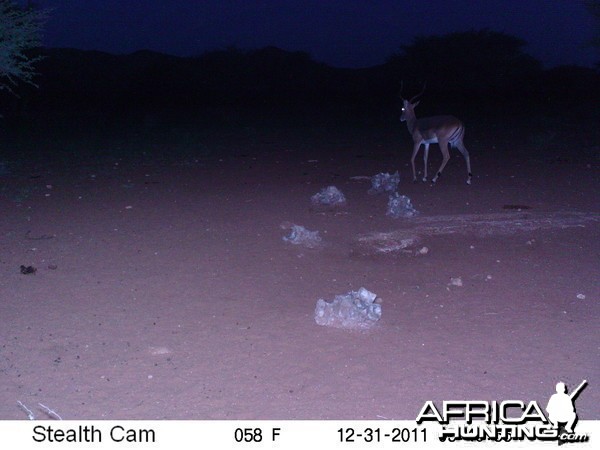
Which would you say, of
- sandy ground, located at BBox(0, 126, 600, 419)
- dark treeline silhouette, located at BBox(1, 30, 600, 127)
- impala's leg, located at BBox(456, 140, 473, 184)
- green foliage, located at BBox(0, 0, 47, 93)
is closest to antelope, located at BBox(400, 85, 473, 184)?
impala's leg, located at BBox(456, 140, 473, 184)

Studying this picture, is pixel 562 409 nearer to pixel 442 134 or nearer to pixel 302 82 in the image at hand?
pixel 442 134

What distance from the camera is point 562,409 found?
4434 millimetres

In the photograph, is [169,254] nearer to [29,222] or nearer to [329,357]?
[29,222]

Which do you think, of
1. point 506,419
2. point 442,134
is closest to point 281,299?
point 506,419

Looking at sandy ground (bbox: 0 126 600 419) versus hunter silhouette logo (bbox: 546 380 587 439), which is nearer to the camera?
hunter silhouette logo (bbox: 546 380 587 439)

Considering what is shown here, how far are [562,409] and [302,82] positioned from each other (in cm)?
4880

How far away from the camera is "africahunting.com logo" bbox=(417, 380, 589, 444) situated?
418cm

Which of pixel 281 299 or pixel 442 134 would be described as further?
pixel 442 134

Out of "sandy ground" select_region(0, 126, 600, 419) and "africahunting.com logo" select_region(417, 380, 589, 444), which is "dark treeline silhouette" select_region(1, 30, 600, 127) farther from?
"africahunting.com logo" select_region(417, 380, 589, 444)

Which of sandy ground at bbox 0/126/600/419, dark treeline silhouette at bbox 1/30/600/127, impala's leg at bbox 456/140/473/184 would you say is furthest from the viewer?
dark treeline silhouette at bbox 1/30/600/127

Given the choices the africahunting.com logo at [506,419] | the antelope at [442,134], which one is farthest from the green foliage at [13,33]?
the africahunting.com logo at [506,419]

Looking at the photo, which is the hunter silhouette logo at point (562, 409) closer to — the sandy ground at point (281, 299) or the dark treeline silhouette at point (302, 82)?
the sandy ground at point (281, 299)

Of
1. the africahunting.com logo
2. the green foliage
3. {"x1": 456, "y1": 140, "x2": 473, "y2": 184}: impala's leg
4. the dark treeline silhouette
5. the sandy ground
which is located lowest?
the africahunting.com logo

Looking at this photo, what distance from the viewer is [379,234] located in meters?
9.25
